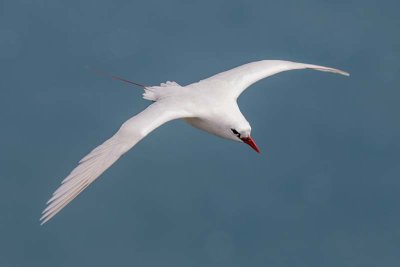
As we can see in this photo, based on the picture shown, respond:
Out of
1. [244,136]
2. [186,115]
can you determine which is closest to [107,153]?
[186,115]

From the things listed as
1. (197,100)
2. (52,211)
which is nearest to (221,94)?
(197,100)

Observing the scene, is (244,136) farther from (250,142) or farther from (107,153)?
(107,153)

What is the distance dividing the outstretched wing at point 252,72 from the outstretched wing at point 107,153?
1363 millimetres

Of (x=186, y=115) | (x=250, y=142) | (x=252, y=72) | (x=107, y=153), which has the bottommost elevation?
(x=107, y=153)

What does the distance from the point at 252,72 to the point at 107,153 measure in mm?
3263

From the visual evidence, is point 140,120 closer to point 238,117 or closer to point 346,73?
point 238,117

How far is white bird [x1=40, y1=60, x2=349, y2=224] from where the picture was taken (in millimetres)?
10961

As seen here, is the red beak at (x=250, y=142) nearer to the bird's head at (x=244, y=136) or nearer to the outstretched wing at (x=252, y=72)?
the bird's head at (x=244, y=136)

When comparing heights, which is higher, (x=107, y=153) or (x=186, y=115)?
(x=186, y=115)

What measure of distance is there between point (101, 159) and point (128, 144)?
39 centimetres

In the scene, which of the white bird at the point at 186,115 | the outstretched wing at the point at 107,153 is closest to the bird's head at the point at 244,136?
the white bird at the point at 186,115

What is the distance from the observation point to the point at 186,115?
481 inches

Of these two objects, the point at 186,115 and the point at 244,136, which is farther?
the point at 244,136

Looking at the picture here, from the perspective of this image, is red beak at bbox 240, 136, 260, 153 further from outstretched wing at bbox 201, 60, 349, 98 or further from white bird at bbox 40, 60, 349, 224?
outstretched wing at bbox 201, 60, 349, 98
